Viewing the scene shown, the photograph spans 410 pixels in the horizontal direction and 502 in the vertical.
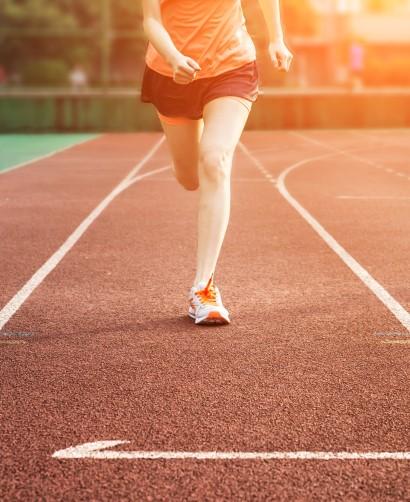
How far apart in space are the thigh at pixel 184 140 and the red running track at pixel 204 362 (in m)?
0.85

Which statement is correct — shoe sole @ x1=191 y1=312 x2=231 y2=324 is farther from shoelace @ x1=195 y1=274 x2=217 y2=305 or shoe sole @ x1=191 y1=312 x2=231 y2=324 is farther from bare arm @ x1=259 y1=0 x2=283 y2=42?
bare arm @ x1=259 y1=0 x2=283 y2=42

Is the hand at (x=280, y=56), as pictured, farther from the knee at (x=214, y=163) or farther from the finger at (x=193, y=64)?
the finger at (x=193, y=64)

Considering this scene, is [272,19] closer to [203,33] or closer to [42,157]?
[203,33]

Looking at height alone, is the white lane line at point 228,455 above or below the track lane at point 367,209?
above

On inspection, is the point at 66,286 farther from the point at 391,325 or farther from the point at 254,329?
the point at 391,325

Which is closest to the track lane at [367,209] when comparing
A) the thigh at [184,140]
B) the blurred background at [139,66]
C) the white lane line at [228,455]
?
the thigh at [184,140]

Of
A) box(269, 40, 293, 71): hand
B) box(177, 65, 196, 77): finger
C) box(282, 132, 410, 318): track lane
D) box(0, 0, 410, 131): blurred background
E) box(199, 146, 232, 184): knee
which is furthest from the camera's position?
box(0, 0, 410, 131): blurred background

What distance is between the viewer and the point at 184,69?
206 inches

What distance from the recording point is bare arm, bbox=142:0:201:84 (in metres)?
5.24

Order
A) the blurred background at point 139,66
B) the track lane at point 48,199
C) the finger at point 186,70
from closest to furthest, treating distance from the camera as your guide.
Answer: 1. the finger at point 186,70
2. the track lane at point 48,199
3. the blurred background at point 139,66

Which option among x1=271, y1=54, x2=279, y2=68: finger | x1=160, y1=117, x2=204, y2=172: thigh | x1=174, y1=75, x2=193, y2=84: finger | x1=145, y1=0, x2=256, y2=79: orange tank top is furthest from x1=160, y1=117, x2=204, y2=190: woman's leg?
x1=174, y1=75, x2=193, y2=84: finger

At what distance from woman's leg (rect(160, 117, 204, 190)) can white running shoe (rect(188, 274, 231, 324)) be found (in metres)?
0.76

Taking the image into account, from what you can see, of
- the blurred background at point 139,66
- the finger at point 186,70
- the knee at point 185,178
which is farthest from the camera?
the blurred background at point 139,66

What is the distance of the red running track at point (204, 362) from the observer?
3416 millimetres
